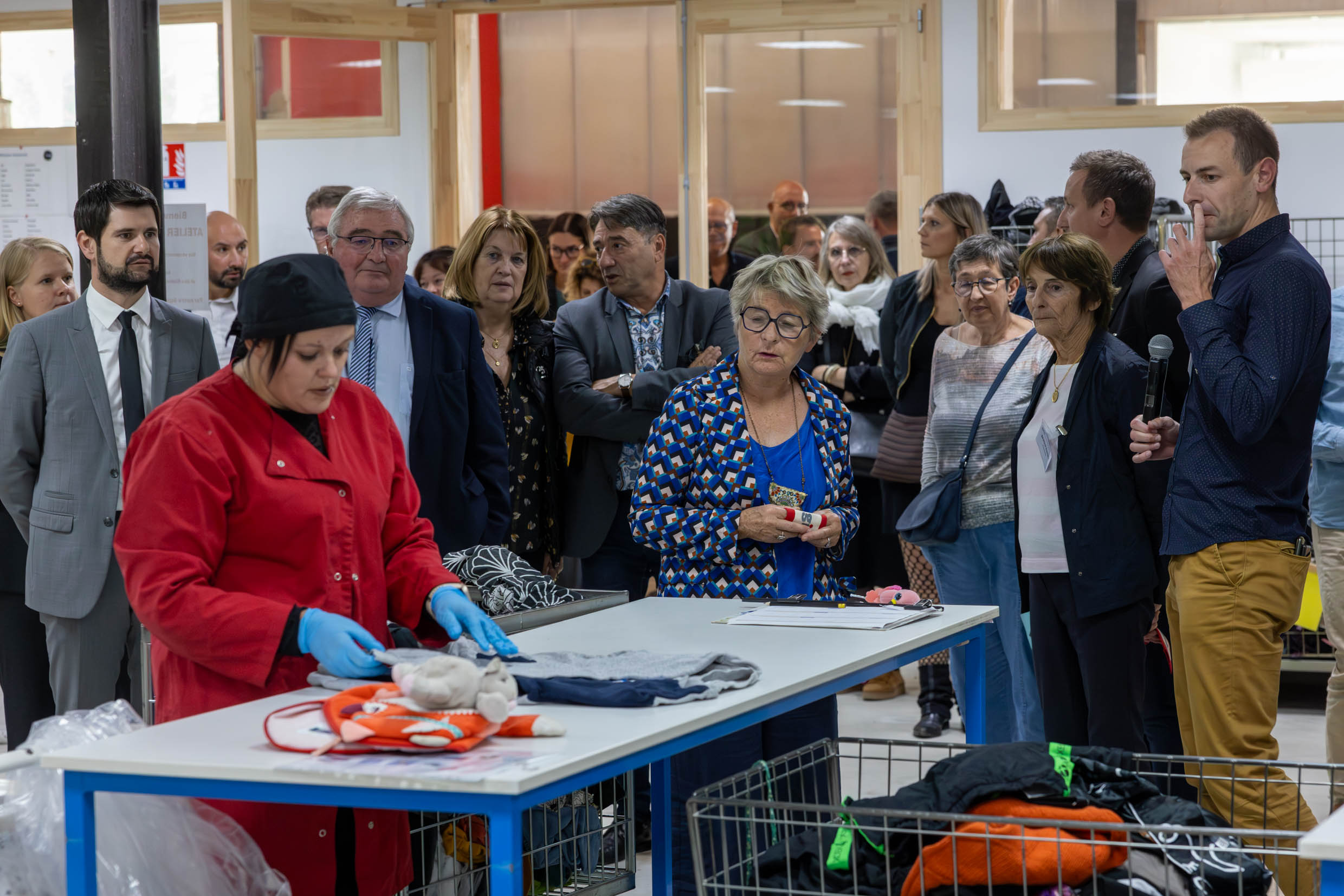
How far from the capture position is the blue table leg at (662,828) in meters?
2.80

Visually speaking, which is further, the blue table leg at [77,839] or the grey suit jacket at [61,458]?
the grey suit jacket at [61,458]

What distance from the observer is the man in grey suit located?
3.62 metres

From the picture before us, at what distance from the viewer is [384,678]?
2.11 meters

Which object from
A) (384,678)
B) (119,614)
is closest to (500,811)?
(384,678)

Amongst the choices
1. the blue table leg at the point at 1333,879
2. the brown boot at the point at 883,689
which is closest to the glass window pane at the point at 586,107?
the brown boot at the point at 883,689

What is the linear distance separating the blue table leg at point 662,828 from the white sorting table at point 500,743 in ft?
1.39

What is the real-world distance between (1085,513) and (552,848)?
1.42 meters

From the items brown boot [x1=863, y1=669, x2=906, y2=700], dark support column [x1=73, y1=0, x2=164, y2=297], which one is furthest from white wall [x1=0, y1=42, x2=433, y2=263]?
brown boot [x1=863, y1=669, x2=906, y2=700]

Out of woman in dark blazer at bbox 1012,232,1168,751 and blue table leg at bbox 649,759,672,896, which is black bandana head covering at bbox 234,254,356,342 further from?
woman in dark blazer at bbox 1012,232,1168,751

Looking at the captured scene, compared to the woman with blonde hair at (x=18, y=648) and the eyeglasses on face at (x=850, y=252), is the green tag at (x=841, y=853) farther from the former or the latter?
the eyeglasses on face at (x=850, y=252)

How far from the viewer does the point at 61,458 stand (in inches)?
143

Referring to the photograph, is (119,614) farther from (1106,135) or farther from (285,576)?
(1106,135)

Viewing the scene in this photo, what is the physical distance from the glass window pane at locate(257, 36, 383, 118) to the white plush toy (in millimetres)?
4705

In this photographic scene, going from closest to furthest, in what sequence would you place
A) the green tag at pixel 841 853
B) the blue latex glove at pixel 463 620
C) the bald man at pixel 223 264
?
the green tag at pixel 841 853 → the blue latex glove at pixel 463 620 → the bald man at pixel 223 264
